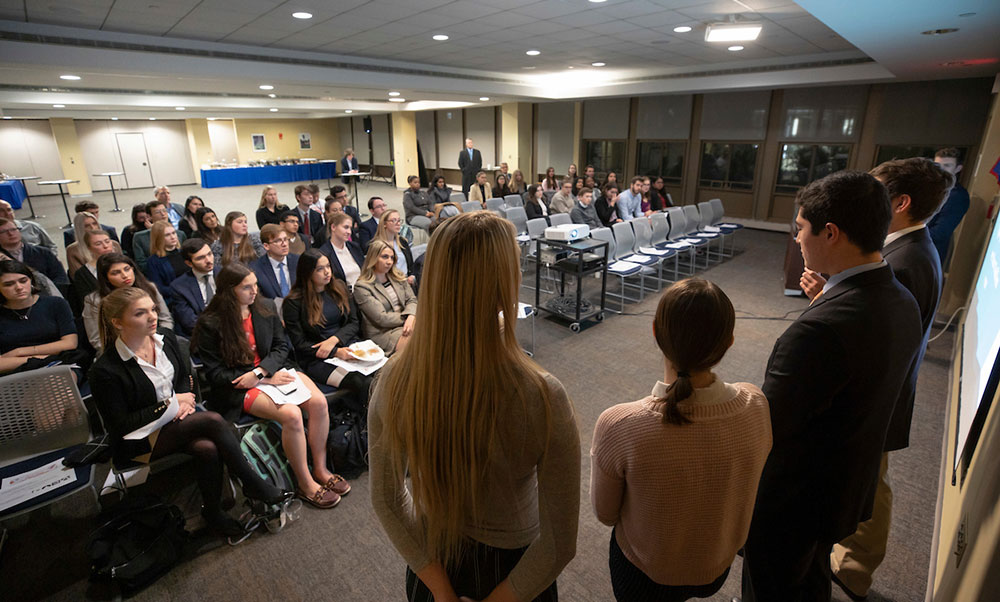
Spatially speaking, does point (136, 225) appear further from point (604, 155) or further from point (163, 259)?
point (604, 155)

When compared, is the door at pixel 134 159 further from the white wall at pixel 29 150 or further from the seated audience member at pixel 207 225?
the seated audience member at pixel 207 225

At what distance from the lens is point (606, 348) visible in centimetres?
484

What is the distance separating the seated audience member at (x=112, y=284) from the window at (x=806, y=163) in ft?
36.0

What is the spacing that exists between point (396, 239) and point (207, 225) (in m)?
2.63

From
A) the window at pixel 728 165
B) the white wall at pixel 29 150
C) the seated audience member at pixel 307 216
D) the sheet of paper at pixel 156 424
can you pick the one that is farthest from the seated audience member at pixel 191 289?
the white wall at pixel 29 150

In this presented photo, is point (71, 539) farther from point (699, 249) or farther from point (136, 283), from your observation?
point (699, 249)

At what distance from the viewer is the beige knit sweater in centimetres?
107

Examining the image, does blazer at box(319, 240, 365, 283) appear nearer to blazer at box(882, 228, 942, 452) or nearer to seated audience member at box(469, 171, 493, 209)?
blazer at box(882, 228, 942, 452)

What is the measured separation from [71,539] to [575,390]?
3.34m

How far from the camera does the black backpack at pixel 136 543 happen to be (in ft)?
7.20

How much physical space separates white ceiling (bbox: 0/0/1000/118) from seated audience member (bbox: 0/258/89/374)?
305 cm

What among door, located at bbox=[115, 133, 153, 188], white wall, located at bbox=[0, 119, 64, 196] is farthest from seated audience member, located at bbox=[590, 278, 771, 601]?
door, located at bbox=[115, 133, 153, 188]

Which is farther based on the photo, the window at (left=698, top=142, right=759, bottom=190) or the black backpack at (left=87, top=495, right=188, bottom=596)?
the window at (left=698, top=142, right=759, bottom=190)

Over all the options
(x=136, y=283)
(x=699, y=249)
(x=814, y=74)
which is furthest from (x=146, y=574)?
(x=814, y=74)
